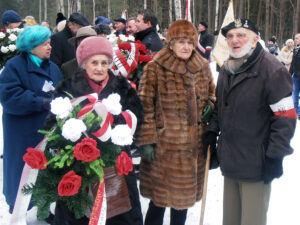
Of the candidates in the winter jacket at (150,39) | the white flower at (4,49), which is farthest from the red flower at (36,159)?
the white flower at (4,49)

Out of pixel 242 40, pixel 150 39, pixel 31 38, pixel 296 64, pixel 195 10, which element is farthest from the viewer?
pixel 195 10

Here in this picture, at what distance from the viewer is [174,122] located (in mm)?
2625

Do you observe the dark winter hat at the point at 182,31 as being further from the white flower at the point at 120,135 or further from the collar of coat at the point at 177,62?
the white flower at the point at 120,135

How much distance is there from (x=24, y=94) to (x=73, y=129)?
1.17 meters

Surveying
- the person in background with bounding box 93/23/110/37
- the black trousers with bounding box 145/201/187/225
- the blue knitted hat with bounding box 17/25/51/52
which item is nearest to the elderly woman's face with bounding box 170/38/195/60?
the blue knitted hat with bounding box 17/25/51/52

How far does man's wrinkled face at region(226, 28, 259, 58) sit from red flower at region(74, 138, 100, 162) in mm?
1301

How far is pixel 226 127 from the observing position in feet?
7.85

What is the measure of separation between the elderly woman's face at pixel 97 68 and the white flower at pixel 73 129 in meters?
0.58

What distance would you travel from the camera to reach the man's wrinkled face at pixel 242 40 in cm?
230

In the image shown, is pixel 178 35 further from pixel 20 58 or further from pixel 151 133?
pixel 20 58

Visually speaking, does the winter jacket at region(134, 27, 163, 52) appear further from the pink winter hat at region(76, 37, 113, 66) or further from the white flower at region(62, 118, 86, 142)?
the white flower at region(62, 118, 86, 142)

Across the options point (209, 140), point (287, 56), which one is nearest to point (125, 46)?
point (209, 140)

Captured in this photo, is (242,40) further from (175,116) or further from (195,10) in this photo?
(195,10)

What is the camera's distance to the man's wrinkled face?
230 centimetres
